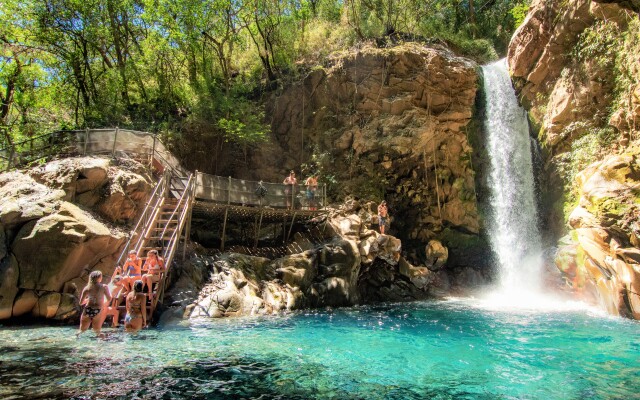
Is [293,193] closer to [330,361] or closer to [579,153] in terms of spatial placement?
[330,361]

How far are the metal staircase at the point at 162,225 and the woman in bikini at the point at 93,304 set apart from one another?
96cm

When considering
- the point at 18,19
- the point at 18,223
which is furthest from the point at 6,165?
the point at 18,19

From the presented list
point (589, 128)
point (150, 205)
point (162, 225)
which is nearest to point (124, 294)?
point (162, 225)

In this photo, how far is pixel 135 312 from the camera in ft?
32.2

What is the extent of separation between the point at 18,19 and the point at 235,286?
18.6 meters

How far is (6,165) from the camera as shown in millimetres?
14047

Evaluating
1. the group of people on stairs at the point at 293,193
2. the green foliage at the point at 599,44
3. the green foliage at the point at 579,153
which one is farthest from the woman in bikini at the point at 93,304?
the green foliage at the point at 599,44

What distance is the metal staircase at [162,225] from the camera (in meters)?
11.6

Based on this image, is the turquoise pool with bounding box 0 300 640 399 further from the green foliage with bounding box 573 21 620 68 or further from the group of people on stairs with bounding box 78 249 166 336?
the green foliage with bounding box 573 21 620 68

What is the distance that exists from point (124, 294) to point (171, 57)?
18.9 metres

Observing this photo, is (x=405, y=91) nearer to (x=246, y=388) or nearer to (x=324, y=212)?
(x=324, y=212)

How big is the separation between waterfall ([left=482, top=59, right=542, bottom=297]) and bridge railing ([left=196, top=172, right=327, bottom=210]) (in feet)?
33.4

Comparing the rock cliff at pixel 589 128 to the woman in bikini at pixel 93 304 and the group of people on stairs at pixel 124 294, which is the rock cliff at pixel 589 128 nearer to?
the group of people on stairs at pixel 124 294

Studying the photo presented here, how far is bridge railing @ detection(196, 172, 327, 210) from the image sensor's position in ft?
49.2
